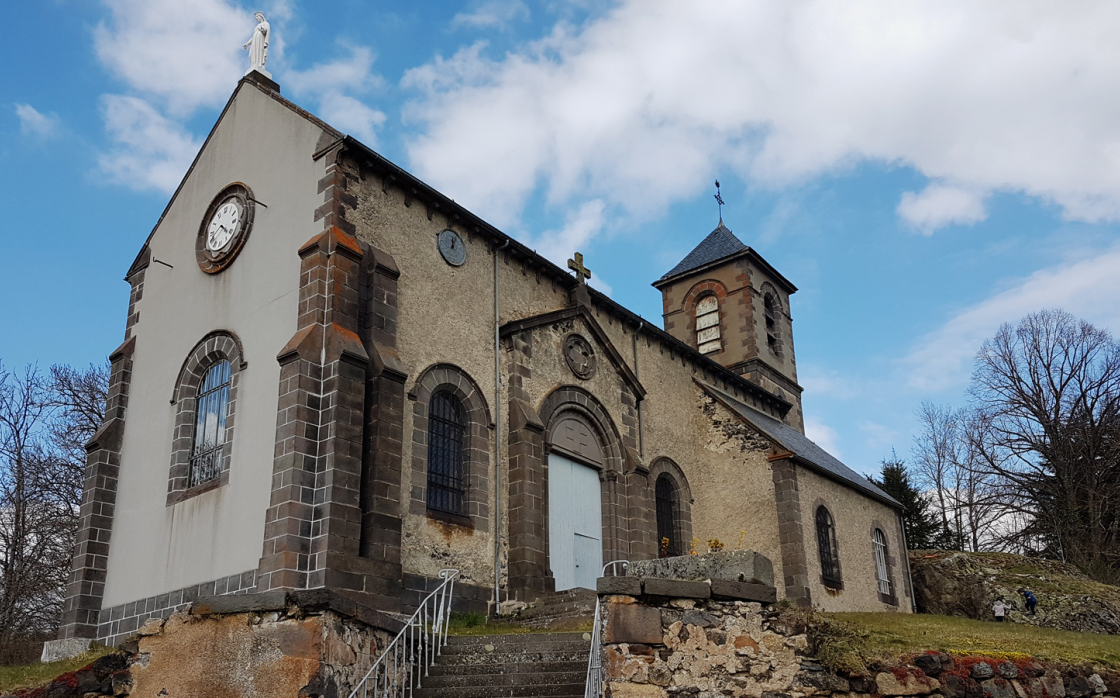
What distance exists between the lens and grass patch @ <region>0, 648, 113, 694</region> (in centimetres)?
1093

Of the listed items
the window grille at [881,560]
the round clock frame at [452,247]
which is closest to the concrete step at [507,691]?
the round clock frame at [452,247]

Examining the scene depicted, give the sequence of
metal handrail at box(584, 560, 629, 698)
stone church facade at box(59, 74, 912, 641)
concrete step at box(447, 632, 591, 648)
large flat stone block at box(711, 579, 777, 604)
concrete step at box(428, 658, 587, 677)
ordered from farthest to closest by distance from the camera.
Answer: stone church facade at box(59, 74, 912, 641), concrete step at box(447, 632, 591, 648), concrete step at box(428, 658, 587, 677), large flat stone block at box(711, 579, 777, 604), metal handrail at box(584, 560, 629, 698)

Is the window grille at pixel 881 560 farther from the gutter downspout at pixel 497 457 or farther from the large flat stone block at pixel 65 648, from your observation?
the large flat stone block at pixel 65 648

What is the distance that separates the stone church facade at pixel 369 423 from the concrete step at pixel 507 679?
2.45 meters

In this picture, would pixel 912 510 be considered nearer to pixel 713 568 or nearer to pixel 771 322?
pixel 771 322

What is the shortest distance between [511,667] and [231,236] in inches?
358

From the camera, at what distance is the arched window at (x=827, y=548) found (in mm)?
19562

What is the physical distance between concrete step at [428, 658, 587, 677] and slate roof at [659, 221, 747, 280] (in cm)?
2067

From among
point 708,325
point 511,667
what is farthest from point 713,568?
point 708,325

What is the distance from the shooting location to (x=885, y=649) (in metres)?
9.32

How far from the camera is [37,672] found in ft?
39.7

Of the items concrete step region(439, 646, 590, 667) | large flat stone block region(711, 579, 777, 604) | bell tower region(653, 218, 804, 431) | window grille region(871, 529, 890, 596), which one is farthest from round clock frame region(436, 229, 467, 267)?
bell tower region(653, 218, 804, 431)

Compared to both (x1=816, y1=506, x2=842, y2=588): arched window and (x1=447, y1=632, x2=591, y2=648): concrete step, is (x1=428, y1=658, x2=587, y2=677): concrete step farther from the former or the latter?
(x1=816, y1=506, x2=842, y2=588): arched window

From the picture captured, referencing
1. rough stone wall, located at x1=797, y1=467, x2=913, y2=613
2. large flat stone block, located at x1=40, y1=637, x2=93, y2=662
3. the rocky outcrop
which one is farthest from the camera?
the rocky outcrop
